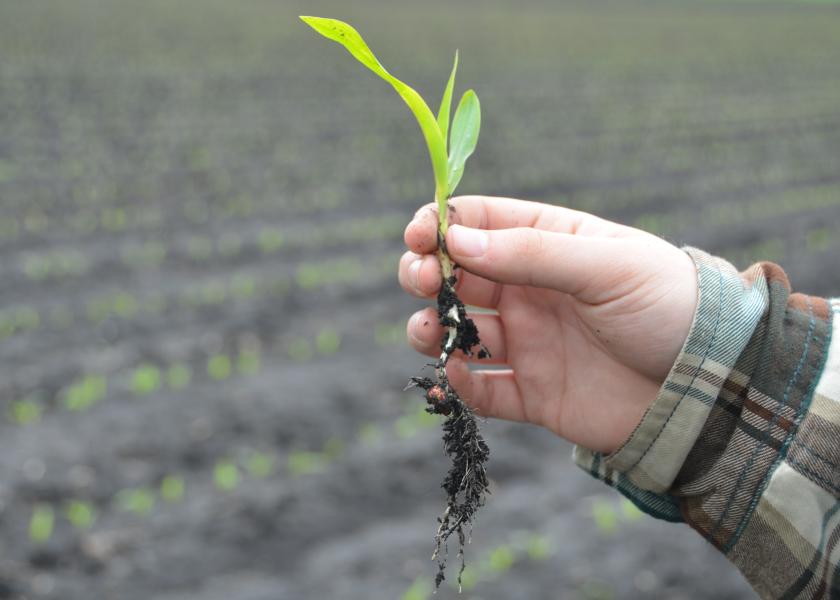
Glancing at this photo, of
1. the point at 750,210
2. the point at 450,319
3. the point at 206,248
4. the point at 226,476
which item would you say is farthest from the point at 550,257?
the point at 750,210

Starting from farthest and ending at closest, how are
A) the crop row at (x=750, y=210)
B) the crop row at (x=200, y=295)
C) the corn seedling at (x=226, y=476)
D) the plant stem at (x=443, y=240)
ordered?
the crop row at (x=750, y=210) → the crop row at (x=200, y=295) → the corn seedling at (x=226, y=476) → the plant stem at (x=443, y=240)

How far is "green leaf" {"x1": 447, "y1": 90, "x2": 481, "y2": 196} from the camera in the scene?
1.89 m

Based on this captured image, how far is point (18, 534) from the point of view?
3.55 metres

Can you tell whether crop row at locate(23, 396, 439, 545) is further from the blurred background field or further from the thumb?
the thumb

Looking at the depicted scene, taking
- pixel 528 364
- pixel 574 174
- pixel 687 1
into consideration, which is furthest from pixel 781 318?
pixel 687 1

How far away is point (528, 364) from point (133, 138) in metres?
8.47

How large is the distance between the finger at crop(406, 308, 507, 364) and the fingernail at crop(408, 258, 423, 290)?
2.7 inches

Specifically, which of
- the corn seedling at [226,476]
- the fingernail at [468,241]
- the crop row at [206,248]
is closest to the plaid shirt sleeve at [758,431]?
the fingernail at [468,241]

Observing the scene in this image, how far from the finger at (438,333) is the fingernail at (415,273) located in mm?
67

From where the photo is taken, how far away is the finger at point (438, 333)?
1908 mm

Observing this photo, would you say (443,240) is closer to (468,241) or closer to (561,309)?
(468,241)

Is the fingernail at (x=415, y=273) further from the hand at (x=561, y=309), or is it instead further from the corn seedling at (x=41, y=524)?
the corn seedling at (x=41, y=524)

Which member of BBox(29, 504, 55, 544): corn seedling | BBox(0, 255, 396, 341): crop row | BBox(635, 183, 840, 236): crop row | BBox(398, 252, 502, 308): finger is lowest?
BBox(29, 504, 55, 544): corn seedling

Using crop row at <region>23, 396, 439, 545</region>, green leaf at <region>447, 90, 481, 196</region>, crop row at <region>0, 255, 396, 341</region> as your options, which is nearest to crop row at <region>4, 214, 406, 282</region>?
crop row at <region>0, 255, 396, 341</region>
